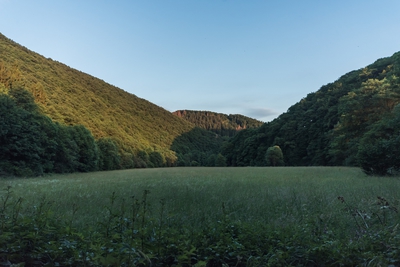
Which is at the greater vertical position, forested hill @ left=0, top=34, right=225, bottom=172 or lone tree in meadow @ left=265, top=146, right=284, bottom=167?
forested hill @ left=0, top=34, right=225, bottom=172

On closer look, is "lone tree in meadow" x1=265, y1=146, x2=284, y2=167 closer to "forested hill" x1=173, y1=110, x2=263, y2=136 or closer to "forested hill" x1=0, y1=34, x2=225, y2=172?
"forested hill" x1=0, y1=34, x2=225, y2=172

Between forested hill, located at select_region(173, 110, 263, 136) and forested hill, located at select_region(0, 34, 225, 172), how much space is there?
38.9m

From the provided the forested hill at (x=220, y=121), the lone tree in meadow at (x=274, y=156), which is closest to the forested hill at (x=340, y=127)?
the lone tree in meadow at (x=274, y=156)

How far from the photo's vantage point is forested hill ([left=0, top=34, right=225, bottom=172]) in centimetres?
5156

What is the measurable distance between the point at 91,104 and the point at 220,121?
108560mm

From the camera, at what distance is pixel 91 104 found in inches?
3292

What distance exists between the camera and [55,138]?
33.7m

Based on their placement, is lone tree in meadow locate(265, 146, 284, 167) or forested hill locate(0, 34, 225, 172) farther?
lone tree in meadow locate(265, 146, 284, 167)

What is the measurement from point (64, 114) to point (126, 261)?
6097 centimetres

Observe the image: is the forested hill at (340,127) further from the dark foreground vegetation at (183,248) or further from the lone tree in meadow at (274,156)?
the dark foreground vegetation at (183,248)

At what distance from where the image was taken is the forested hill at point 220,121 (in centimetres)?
17100

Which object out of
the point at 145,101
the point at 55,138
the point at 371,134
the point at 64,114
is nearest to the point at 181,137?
the point at 145,101

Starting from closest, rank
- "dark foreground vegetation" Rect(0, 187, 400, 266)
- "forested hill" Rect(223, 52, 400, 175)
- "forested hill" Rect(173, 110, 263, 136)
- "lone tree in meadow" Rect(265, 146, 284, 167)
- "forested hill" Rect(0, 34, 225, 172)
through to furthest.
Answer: "dark foreground vegetation" Rect(0, 187, 400, 266)
"forested hill" Rect(223, 52, 400, 175)
"forested hill" Rect(0, 34, 225, 172)
"lone tree in meadow" Rect(265, 146, 284, 167)
"forested hill" Rect(173, 110, 263, 136)

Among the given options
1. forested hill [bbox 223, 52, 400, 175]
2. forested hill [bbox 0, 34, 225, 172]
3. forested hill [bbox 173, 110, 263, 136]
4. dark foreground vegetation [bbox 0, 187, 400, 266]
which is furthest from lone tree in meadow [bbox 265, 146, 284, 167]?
forested hill [bbox 173, 110, 263, 136]
